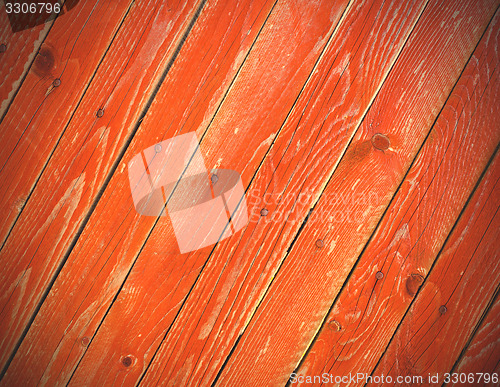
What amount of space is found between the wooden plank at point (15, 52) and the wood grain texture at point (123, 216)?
1.78 feet

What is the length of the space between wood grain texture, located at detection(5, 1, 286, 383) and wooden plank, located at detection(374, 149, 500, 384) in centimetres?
105

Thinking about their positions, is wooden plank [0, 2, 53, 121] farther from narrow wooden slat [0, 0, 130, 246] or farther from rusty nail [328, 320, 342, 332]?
rusty nail [328, 320, 342, 332]

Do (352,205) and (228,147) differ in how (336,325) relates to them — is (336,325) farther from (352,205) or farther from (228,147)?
(228,147)

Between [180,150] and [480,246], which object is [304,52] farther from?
[480,246]

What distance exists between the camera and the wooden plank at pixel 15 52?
1.12 m

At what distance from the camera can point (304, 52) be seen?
1.12 metres

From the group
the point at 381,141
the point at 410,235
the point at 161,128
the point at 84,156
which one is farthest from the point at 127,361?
the point at 381,141

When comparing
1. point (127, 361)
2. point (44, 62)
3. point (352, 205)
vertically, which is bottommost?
point (127, 361)

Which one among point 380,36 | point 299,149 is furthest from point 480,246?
point 380,36

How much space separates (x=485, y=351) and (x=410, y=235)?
564 mm

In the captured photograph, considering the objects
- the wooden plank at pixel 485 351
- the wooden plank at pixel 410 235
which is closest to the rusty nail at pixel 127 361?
the wooden plank at pixel 410 235

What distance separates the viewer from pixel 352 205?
1.13 meters

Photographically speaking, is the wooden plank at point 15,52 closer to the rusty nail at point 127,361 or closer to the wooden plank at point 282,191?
the wooden plank at point 282,191

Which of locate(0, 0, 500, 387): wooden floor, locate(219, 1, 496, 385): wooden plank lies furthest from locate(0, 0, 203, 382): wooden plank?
locate(219, 1, 496, 385): wooden plank
